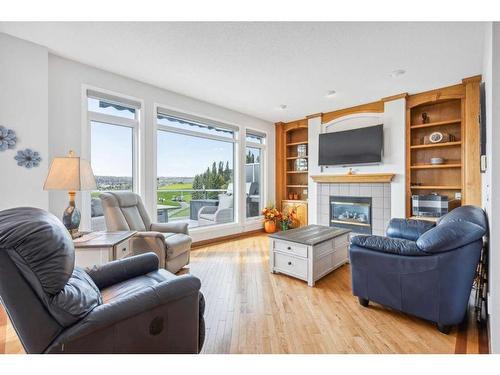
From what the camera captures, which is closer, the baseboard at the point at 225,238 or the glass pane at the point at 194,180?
the glass pane at the point at 194,180

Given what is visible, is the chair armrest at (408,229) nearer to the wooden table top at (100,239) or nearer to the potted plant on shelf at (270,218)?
the potted plant on shelf at (270,218)

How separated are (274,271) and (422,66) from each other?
3.13 metres

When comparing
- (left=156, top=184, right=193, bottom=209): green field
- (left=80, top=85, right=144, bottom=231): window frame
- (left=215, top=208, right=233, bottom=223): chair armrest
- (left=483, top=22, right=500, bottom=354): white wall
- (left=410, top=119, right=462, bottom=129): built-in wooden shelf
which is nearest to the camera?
(left=483, top=22, right=500, bottom=354): white wall

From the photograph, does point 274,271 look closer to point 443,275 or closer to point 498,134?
point 443,275

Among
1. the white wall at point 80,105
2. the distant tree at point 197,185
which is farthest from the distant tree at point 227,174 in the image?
the white wall at point 80,105

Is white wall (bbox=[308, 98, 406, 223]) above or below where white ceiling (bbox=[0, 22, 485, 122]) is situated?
below

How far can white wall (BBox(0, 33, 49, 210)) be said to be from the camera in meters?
2.43

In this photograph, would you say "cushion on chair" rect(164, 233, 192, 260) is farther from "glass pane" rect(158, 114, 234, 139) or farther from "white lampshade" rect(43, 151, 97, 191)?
"glass pane" rect(158, 114, 234, 139)

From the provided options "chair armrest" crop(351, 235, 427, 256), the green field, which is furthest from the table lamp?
"chair armrest" crop(351, 235, 427, 256)

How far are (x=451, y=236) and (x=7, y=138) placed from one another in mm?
3962

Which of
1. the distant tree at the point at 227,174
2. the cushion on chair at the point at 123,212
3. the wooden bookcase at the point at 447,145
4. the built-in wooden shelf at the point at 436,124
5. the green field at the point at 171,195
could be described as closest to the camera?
the cushion on chair at the point at 123,212

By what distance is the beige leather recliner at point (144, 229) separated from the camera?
106 inches

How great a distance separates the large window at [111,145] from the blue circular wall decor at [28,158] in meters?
0.65

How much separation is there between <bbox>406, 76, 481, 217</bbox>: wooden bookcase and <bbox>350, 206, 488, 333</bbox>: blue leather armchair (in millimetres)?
1866
